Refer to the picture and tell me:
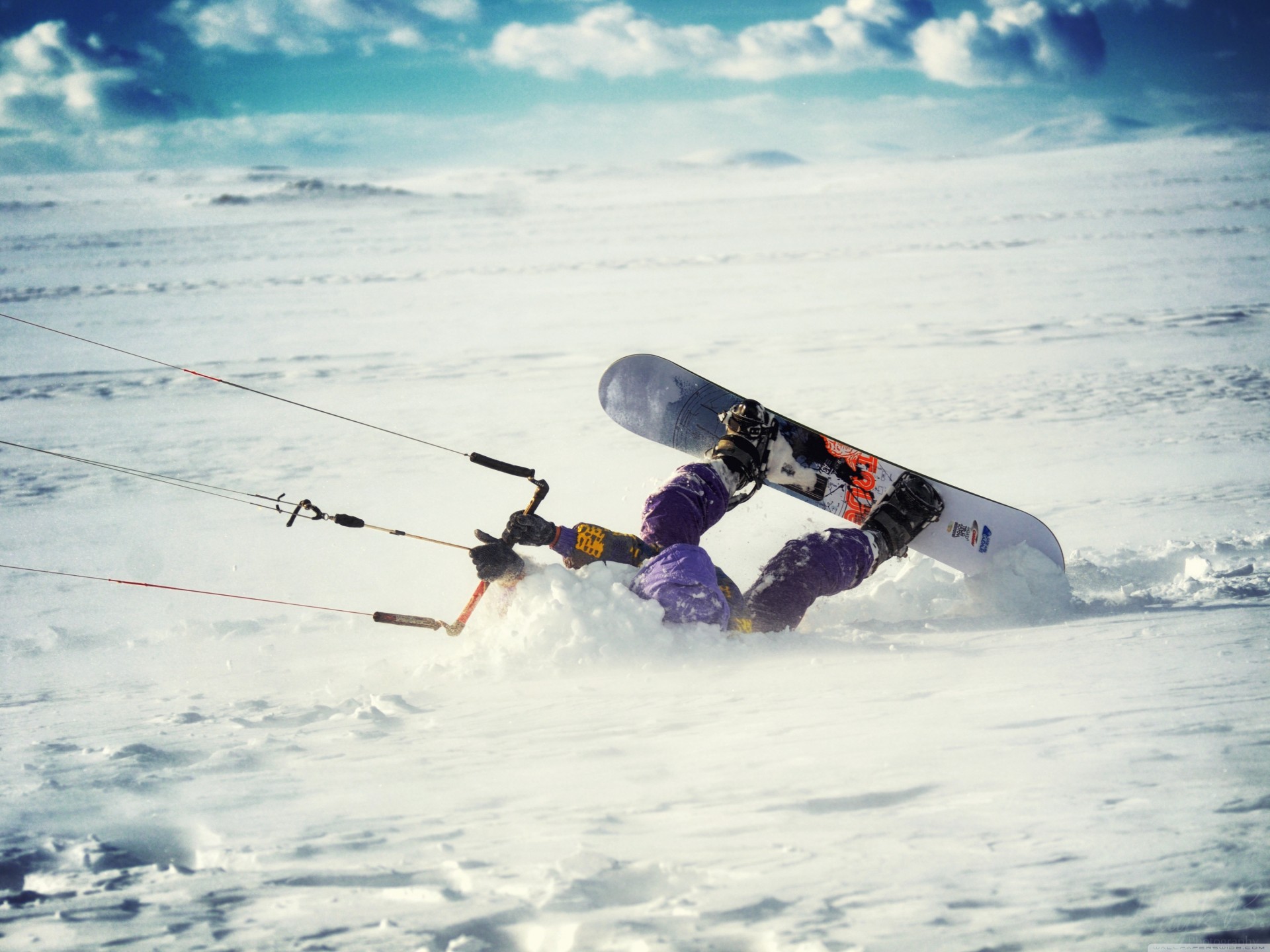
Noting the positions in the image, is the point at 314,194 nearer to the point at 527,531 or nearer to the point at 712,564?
the point at 527,531

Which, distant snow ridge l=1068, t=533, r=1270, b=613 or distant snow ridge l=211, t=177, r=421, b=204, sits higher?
distant snow ridge l=211, t=177, r=421, b=204

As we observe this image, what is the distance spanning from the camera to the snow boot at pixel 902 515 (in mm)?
4133

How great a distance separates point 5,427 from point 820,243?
12713mm

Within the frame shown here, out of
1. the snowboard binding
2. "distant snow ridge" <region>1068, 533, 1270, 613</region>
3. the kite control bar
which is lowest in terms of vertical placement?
the kite control bar

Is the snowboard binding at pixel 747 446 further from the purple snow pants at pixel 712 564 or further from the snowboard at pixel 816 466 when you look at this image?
the purple snow pants at pixel 712 564

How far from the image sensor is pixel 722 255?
14.9 meters

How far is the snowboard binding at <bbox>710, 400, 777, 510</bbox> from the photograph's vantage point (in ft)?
13.9

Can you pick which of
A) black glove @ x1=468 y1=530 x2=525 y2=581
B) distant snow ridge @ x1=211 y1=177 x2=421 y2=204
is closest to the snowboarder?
black glove @ x1=468 y1=530 x2=525 y2=581

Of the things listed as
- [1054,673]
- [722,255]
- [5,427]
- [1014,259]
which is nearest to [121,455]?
[5,427]

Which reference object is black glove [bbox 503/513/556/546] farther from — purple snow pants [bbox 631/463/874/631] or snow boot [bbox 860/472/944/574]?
snow boot [bbox 860/472/944/574]

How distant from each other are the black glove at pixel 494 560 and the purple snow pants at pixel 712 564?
479 millimetres

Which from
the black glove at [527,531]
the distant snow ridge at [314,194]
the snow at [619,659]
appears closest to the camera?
the snow at [619,659]

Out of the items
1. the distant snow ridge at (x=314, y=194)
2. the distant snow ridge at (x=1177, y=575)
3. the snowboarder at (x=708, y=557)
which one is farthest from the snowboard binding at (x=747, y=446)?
the distant snow ridge at (x=314, y=194)

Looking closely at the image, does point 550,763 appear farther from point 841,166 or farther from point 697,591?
point 841,166
